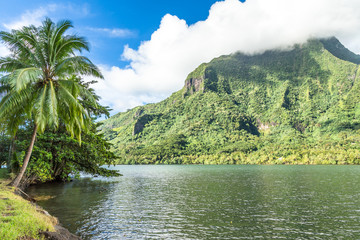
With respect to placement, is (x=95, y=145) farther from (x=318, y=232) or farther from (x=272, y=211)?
(x=318, y=232)

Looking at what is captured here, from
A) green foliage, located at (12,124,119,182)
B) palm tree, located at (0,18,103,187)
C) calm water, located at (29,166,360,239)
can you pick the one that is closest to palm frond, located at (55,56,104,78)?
palm tree, located at (0,18,103,187)

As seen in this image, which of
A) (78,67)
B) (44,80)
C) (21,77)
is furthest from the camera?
(78,67)

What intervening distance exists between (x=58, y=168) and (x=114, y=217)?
2632 cm

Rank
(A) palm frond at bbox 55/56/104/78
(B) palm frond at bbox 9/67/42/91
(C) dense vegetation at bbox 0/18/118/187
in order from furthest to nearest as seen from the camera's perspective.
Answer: (A) palm frond at bbox 55/56/104/78 → (C) dense vegetation at bbox 0/18/118/187 → (B) palm frond at bbox 9/67/42/91

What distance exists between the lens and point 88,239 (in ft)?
49.7

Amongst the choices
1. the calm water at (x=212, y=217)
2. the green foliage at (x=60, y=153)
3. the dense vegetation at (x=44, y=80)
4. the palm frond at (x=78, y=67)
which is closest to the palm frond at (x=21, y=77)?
the dense vegetation at (x=44, y=80)

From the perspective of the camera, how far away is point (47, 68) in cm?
2167

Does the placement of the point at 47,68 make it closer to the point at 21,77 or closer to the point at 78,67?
the point at 78,67

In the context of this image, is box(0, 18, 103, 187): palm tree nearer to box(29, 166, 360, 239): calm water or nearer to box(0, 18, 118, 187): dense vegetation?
box(0, 18, 118, 187): dense vegetation

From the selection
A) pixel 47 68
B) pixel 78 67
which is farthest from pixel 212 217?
pixel 47 68

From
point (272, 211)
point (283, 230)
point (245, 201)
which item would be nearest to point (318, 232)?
point (283, 230)

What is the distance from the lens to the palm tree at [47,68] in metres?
19.5

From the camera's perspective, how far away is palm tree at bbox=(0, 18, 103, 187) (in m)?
19.5

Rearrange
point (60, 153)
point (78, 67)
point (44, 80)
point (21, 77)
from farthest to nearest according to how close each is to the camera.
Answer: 1. point (60, 153)
2. point (78, 67)
3. point (44, 80)
4. point (21, 77)
